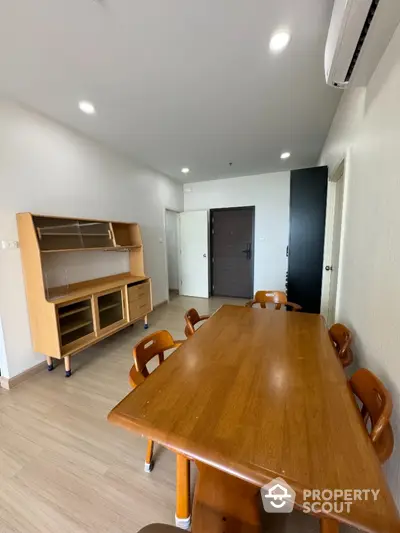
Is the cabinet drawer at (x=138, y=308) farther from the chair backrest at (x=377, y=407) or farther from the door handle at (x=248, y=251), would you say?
the chair backrest at (x=377, y=407)

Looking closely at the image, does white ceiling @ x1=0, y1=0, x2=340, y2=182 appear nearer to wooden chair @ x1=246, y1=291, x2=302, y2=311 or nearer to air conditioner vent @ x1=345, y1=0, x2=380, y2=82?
air conditioner vent @ x1=345, y1=0, x2=380, y2=82

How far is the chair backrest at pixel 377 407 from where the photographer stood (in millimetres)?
804

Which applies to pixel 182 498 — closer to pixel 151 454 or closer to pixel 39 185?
pixel 151 454

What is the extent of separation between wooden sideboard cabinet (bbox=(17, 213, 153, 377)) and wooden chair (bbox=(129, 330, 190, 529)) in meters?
1.35

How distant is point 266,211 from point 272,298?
282 centimetres

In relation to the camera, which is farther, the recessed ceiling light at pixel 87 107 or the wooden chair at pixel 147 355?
the recessed ceiling light at pixel 87 107

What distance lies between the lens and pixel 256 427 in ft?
2.54

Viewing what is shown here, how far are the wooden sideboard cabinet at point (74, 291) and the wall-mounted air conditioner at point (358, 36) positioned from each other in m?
2.57

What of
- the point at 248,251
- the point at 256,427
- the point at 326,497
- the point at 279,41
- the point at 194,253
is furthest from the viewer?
the point at 194,253

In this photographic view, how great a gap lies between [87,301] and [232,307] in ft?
5.64

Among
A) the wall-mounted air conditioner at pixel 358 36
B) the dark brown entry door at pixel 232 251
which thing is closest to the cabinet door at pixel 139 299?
the dark brown entry door at pixel 232 251

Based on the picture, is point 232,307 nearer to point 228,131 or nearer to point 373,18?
point 373,18

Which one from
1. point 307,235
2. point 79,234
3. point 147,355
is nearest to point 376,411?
point 147,355

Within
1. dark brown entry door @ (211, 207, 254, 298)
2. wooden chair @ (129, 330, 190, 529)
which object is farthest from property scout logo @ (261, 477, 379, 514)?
dark brown entry door @ (211, 207, 254, 298)
